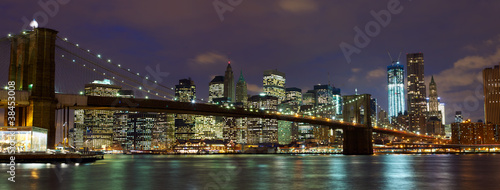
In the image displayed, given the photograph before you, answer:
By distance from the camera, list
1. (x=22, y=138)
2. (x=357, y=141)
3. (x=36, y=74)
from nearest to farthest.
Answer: (x=22, y=138)
(x=36, y=74)
(x=357, y=141)

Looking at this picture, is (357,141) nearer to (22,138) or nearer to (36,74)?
(36,74)

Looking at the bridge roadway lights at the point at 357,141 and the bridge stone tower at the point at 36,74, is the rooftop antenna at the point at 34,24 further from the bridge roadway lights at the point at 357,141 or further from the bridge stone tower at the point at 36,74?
the bridge roadway lights at the point at 357,141

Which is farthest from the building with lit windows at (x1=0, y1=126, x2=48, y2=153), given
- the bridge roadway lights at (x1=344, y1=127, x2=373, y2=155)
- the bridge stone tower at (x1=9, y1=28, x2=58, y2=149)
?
the bridge roadway lights at (x1=344, y1=127, x2=373, y2=155)

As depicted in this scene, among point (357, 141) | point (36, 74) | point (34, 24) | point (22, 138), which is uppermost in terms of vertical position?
point (34, 24)

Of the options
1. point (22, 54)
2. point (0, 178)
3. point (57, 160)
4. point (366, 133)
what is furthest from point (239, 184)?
point (366, 133)

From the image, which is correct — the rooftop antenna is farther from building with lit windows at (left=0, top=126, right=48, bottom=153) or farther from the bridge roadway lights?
the bridge roadway lights

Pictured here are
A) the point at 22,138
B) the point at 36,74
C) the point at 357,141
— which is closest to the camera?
the point at 22,138

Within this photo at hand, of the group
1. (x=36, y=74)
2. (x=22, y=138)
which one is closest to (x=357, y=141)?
(x=36, y=74)
